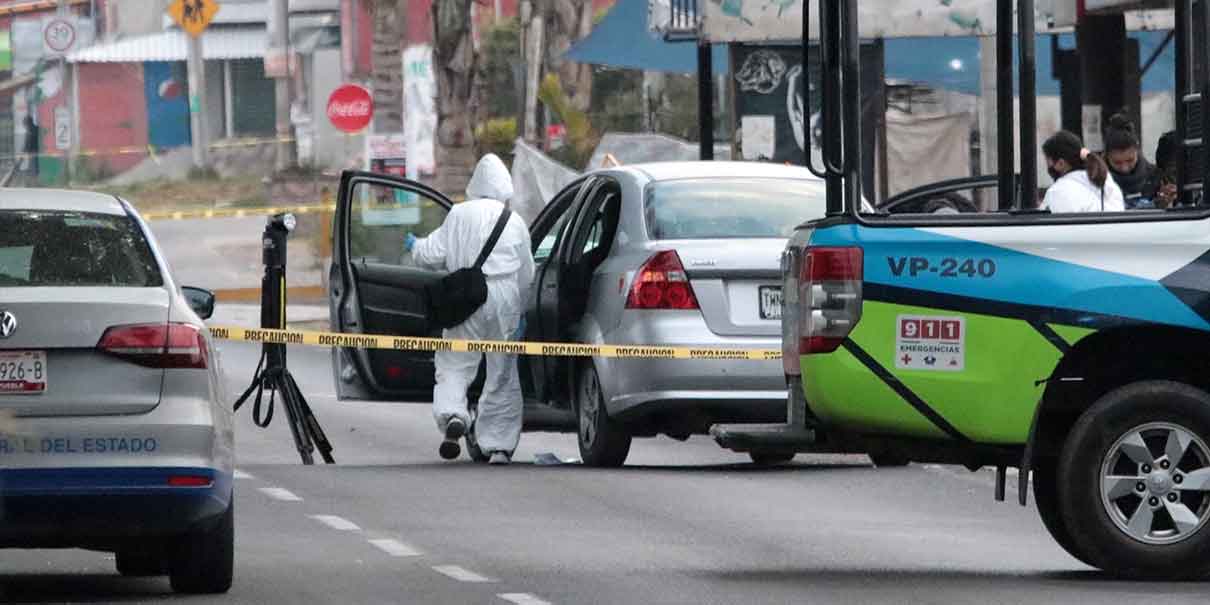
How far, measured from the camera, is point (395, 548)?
11.4 metres

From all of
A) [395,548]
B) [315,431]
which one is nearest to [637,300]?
[315,431]

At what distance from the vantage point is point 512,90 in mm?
66875

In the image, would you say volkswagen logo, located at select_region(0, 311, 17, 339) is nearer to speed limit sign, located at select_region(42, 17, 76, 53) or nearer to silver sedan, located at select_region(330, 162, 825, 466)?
silver sedan, located at select_region(330, 162, 825, 466)

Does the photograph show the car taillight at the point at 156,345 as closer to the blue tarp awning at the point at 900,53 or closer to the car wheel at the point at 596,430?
the car wheel at the point at 596,430

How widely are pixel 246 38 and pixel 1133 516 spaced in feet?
219

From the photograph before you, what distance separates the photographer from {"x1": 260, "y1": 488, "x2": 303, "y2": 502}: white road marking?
13562mm

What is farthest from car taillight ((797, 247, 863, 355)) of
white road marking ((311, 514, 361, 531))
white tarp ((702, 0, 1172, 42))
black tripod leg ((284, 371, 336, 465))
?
white tarp ((702, 0, 1172, 42))

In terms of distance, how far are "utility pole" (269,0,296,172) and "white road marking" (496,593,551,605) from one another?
52.0m

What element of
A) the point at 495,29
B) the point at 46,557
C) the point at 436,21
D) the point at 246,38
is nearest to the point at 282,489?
the point at 46,557

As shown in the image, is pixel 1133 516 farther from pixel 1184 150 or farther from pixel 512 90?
pixel 512 90

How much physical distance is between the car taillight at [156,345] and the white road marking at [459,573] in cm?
139

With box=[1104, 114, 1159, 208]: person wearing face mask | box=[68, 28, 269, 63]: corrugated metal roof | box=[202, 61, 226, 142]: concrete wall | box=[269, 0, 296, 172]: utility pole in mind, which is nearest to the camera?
box=[1104, 114, 1159, 208]: person wearing face mask

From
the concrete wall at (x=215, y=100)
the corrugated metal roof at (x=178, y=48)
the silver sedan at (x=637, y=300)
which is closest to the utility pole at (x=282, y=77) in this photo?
the corrugated metal roof at (x=178, y=48)

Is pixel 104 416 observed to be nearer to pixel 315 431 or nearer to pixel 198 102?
A: pixel 315 431
